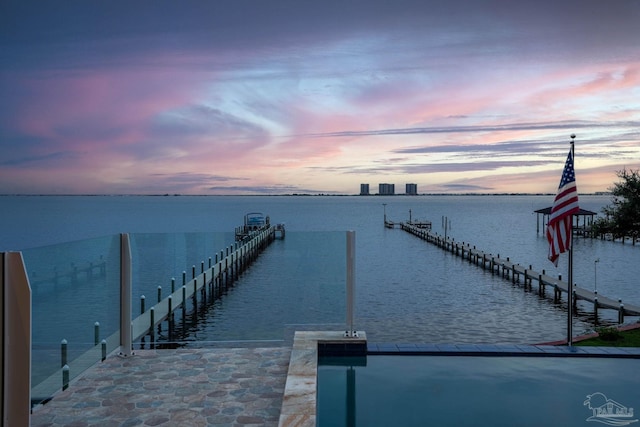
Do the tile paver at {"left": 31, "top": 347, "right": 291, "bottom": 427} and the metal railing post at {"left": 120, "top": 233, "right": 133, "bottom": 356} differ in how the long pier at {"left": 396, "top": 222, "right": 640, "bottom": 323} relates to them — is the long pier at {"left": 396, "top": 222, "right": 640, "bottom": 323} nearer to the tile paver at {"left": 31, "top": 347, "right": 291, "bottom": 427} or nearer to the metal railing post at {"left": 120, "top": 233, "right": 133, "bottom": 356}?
the tile paver at {"left": 31, "top": 347, "right": 291, "bottom": 427}

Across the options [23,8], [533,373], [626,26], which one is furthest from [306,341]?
[23,8]

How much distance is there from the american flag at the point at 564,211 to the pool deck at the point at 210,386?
6.35 feet

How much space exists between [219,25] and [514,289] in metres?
23.7

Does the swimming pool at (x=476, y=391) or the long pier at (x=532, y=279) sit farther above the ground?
the swimming pool at (x=476, y=391)

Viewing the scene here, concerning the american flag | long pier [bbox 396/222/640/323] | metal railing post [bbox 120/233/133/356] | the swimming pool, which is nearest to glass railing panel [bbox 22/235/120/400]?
metal railing post [bbox 120/233/133/356]

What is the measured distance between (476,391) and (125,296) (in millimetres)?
5149

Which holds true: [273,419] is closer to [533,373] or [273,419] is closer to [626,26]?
[533,373]

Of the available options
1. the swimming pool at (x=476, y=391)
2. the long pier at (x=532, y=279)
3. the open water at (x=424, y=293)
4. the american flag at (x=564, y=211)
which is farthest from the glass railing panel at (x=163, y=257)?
the long pier at (x=532, y=279)

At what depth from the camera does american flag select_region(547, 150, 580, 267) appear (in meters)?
9.40

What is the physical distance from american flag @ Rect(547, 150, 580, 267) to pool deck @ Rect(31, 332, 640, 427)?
194 cm

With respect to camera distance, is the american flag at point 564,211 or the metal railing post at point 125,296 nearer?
the metal railing post at point 125,296

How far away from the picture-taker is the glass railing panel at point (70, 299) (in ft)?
19.4

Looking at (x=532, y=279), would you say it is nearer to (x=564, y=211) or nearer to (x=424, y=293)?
(x=424, y=293)

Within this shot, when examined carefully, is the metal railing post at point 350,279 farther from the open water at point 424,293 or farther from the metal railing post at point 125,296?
the metal railing post at point 125,296
